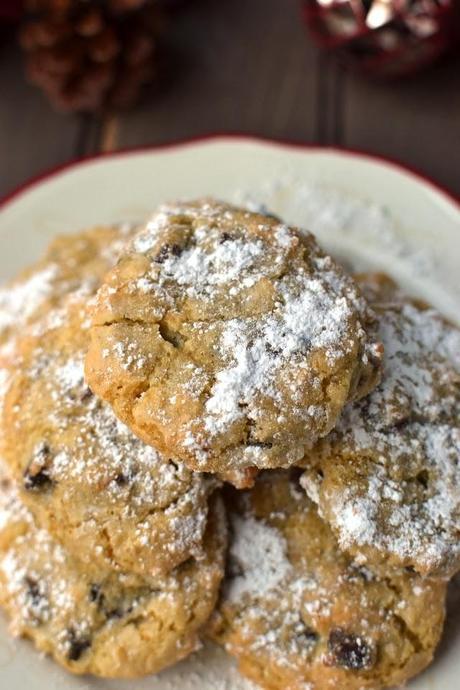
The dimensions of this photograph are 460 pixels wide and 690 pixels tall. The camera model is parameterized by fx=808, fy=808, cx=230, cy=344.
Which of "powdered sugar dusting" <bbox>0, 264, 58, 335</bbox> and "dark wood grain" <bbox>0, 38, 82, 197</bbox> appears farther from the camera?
"dark wood grain" <bbox>0, 38, 82, 197</bbox>

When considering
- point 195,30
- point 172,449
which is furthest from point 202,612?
point 195,30

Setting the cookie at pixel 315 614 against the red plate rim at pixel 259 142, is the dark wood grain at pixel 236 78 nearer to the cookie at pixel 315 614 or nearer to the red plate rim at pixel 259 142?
the red plate rim at pixel 259 142

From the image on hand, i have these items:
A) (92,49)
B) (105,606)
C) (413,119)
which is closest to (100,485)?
(105,606)

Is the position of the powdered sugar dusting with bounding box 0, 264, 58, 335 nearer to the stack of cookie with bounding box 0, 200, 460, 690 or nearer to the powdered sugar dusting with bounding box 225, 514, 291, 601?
the stack of cookie with bounding box 0, 200, 460, 690

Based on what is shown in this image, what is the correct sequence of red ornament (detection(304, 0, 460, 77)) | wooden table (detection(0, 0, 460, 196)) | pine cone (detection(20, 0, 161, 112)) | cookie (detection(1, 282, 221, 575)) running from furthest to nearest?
wooden table (detection(0, 0, 460, 196)) < pine cone (detection(20, 0, 161, 112)) < red ornament (detection(304, 0, 460, 77)) < cookie (detection(1, 282, 221, 575))

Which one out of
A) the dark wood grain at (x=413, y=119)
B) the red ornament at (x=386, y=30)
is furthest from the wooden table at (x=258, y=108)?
the red ornament at (x=386, y=30)

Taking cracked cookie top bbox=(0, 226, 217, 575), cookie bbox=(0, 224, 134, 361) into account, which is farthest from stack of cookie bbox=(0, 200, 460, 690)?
cookie bbox=(0, 224, 134, 361)
